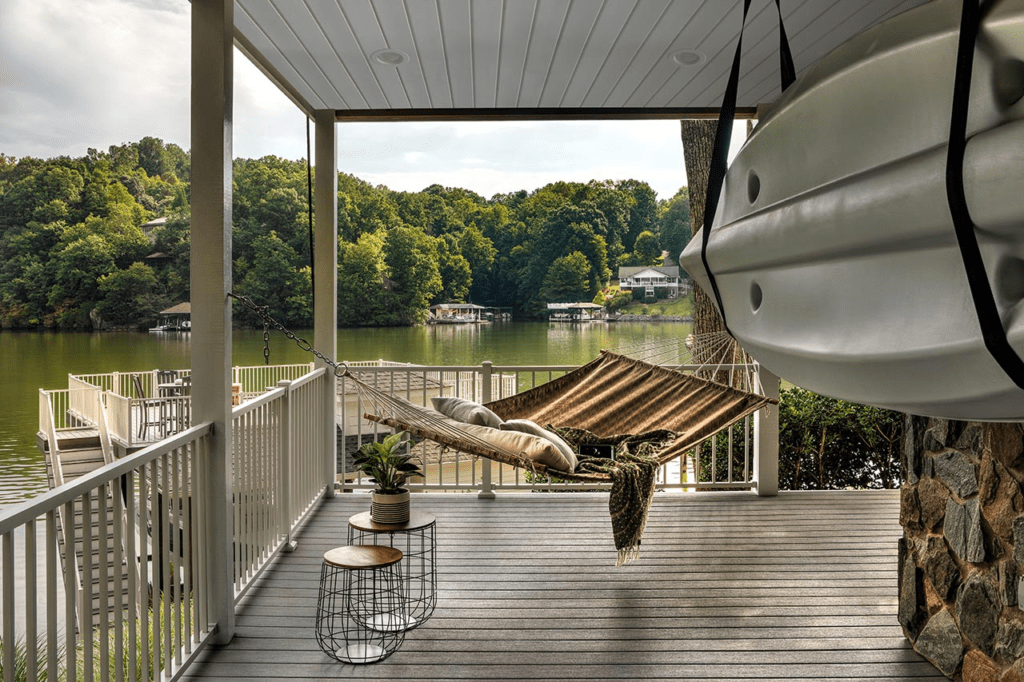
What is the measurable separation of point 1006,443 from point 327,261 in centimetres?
347

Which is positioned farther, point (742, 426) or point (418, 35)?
point (742, 426)

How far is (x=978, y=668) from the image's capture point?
84.4 inches

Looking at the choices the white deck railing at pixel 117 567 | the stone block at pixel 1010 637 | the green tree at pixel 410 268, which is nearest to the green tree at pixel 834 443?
the stone block at pixel 1010 637

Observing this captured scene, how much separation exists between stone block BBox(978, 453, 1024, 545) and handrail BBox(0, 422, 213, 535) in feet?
7.77

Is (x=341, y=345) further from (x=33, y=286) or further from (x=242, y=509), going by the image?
(x=242, y=509)

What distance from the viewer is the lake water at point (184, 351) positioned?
569 inches

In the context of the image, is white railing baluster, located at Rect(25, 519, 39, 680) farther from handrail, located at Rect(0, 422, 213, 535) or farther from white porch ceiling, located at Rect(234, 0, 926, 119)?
white porch ceiling, located at Rect(234, 0, 926, 119)

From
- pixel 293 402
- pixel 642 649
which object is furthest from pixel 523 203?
pixel 642 649

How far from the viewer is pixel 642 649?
251 centimetres

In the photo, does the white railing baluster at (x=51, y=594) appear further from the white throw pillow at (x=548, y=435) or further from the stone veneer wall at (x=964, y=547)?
the stone veneer wall at (x=964, y=547)

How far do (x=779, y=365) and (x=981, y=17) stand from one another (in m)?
0.63

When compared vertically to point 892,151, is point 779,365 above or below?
below

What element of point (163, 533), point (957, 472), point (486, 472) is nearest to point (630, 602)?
point (957, 472)

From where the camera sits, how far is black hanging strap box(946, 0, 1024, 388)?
0.71 metres
